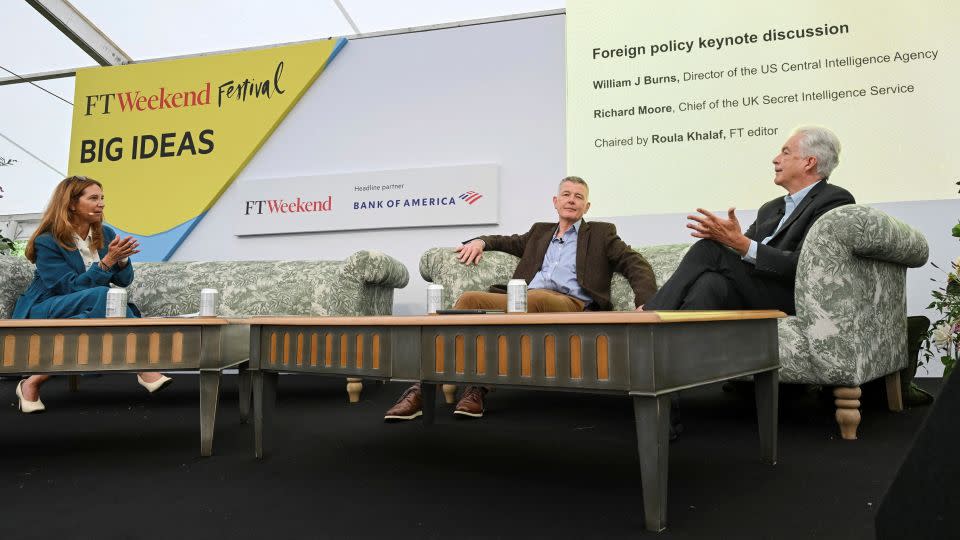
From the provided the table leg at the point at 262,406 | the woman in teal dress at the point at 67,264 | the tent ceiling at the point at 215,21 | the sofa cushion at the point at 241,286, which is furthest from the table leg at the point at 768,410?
the tent ceiling at the point at 215,21

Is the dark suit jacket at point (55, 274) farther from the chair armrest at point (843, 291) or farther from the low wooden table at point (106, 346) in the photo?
the chair armrest at point (843, 291)

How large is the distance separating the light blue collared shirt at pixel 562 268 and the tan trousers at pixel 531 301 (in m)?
0.18

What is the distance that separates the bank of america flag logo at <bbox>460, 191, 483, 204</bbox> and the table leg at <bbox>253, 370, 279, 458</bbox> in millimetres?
2297

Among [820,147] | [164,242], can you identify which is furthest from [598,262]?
[164,242]

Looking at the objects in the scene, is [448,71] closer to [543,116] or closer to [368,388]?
[543,116]

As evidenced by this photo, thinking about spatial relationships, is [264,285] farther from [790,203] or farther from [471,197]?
[790,203]

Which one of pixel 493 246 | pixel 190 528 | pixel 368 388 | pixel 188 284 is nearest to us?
pixel 190 528

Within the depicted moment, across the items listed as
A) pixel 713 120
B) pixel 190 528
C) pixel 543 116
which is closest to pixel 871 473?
pixel 190 528

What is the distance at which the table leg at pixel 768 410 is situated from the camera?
1.53 meters

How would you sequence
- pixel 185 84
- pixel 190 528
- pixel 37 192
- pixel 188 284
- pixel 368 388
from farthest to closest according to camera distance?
pixel 37 192 < pixel 185 84 < pixel 188 284 < pixel 368 388 < pixel 190 528

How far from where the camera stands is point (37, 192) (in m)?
6.33

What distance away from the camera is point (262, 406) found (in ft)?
5.47

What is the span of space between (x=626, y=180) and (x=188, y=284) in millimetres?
2698

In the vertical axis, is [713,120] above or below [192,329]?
above
